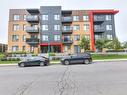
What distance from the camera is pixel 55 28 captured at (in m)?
46.9

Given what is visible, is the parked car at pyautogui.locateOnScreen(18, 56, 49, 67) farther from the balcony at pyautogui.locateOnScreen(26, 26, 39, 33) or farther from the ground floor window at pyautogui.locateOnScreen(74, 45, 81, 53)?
the ground floor window at pyautogui.locateOnScreen(74, 45, 81, 53)

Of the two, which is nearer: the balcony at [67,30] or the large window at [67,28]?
the balcony at [67,30]

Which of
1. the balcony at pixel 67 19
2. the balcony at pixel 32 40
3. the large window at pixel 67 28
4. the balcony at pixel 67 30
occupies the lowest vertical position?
the balcony at pixel 32 40

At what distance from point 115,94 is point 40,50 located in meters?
39.3

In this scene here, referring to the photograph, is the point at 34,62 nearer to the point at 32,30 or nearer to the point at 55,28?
the point at 32,30

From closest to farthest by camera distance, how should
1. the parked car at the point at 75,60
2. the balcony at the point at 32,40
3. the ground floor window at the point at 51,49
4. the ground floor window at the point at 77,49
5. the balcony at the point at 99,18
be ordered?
the parked car at the point at 75,60 → the balcony at the point at 32,40 → the ground floor window at the point at 51,49 → the ground floor window at the point at 77,49 → the balcony at the point at 99,18

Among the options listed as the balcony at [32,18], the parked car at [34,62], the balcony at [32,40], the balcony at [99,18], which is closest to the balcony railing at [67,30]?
the balcony at [99,18]

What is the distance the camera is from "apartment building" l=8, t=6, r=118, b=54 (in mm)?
45906

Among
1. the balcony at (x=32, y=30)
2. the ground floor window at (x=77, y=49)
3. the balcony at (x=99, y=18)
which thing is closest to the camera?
the balcony at (x=32, y=30)

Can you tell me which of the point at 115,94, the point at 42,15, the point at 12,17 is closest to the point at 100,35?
the point at 42,15

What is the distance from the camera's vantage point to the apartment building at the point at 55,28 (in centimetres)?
4591

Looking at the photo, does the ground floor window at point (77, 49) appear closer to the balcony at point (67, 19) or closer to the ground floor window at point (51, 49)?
the ground floor window at point (51, 49)

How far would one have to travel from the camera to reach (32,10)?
4622cm

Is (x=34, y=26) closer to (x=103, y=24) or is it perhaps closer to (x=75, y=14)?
(x=75, y=14)
